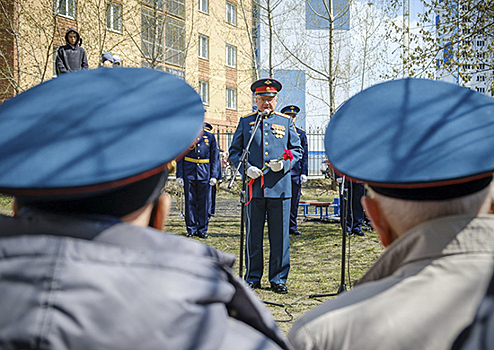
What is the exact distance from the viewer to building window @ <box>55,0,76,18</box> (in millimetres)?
14812

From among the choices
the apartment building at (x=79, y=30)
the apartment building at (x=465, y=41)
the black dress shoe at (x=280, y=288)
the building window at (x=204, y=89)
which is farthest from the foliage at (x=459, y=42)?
the building window at (x=204, y=89)

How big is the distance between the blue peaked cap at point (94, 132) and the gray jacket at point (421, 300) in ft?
1.54

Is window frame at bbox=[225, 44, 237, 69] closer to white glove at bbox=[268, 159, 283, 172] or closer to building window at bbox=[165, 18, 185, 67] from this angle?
building window at bbox=[165, 18, 185, 67]

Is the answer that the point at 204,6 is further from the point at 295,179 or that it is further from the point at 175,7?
the point at 295,179

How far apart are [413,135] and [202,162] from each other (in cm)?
837

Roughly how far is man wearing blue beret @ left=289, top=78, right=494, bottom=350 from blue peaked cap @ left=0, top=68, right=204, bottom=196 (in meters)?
0.42

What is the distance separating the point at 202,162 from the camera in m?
9.40

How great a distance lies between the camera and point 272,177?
5414 mm

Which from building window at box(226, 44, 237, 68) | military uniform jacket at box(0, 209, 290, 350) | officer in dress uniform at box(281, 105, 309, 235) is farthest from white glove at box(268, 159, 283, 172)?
building window at box(226, 44, 237, 68)

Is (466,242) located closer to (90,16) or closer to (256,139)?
(256,139)

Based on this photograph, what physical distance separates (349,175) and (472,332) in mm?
408

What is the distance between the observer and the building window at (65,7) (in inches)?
583

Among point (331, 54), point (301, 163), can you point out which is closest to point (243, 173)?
point (301, 163)

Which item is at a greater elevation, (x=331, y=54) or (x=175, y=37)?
(x=175, y=37)
